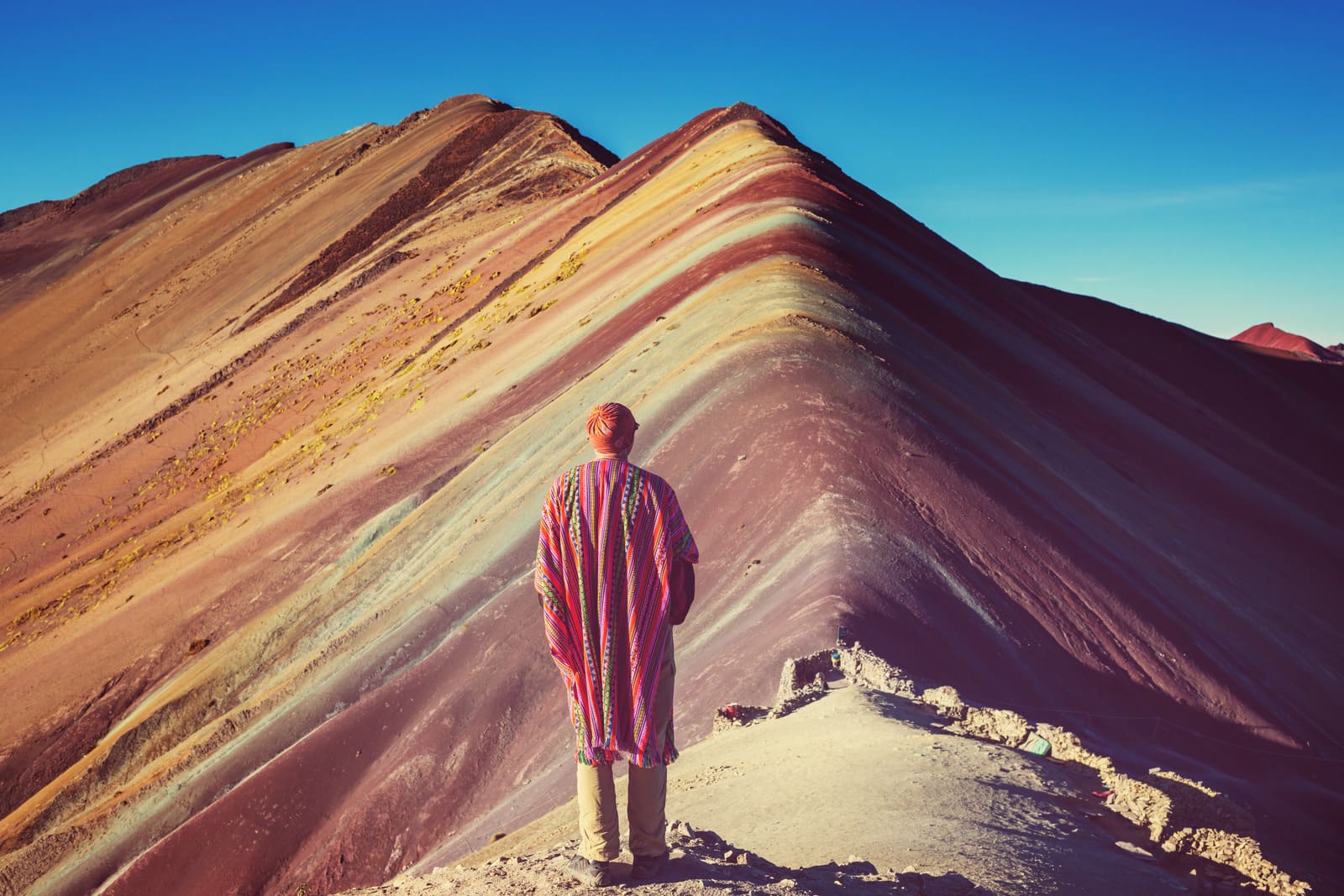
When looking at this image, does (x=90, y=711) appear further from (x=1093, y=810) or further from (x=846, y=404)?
(x=1093, y=810)

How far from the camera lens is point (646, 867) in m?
4.59

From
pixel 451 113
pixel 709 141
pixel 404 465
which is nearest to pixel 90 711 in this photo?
pixel 404 465

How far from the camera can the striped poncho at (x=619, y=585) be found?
177 inches

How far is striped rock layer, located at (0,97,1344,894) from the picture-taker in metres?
9.19

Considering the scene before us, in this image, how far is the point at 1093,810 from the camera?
5914 mm

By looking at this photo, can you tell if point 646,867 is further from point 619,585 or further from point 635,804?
point 619,585

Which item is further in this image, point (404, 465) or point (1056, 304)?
point (1056, 304)

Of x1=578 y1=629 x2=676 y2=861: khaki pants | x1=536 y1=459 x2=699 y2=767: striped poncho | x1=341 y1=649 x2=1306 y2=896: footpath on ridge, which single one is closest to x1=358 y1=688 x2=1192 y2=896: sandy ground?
x1=341 y1=649 x2=1306 y2=896: footpath on ridge

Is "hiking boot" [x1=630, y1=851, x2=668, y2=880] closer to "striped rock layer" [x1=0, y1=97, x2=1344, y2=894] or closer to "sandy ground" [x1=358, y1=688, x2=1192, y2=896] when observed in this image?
"sandy ground" [x1=358, y1=688, x2=1192, y2=896]

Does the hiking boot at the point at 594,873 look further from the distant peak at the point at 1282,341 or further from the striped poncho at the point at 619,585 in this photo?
the distant peak at the point at 1282,341

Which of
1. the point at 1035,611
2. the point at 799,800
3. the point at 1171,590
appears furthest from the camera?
the point at 1171,590

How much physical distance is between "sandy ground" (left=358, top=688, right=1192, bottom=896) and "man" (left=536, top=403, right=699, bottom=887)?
1.05 feet

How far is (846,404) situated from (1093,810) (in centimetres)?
586

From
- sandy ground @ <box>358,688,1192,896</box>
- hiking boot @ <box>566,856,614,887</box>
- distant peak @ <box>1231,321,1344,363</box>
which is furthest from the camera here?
distant peak @ <box>1231,321,1344,363</box>
